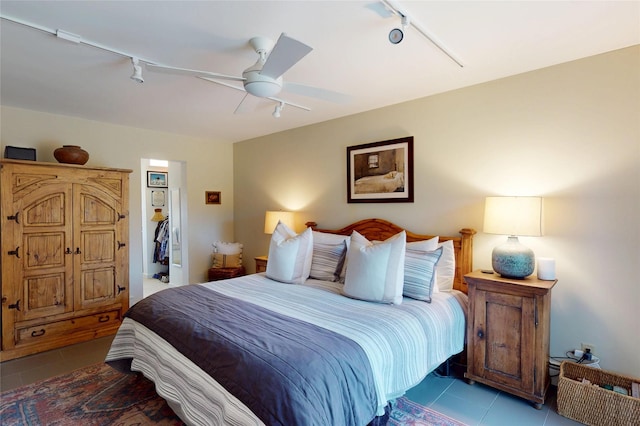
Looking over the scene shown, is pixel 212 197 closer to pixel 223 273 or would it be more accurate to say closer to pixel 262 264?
pixel 223 273

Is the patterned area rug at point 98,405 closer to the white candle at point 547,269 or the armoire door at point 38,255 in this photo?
the armoire door at point 38,255

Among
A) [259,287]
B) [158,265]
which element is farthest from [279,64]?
[158,265]

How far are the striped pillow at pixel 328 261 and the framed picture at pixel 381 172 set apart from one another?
682mm

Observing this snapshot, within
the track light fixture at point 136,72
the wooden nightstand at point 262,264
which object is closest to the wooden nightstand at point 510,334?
the wooden nightstand at point 262,264

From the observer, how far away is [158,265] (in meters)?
6.61

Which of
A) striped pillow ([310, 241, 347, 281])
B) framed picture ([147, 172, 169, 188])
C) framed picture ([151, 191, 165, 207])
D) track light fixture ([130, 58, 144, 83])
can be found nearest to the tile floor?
striped pillow ([310, 241, 347, 281])

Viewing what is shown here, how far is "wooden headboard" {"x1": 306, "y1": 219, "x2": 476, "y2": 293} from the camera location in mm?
2824

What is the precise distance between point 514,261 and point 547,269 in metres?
0.24

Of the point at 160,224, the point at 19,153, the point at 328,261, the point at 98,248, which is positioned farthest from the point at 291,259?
the point at 160,224

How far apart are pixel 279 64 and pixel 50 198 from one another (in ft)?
9.71

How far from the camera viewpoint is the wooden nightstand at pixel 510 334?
2209 mm

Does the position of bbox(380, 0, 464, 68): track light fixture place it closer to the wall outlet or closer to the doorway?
the wall outlet

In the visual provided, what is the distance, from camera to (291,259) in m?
3.08

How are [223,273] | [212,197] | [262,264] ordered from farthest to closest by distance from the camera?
[212,197]
[223,273]
[262,264]
